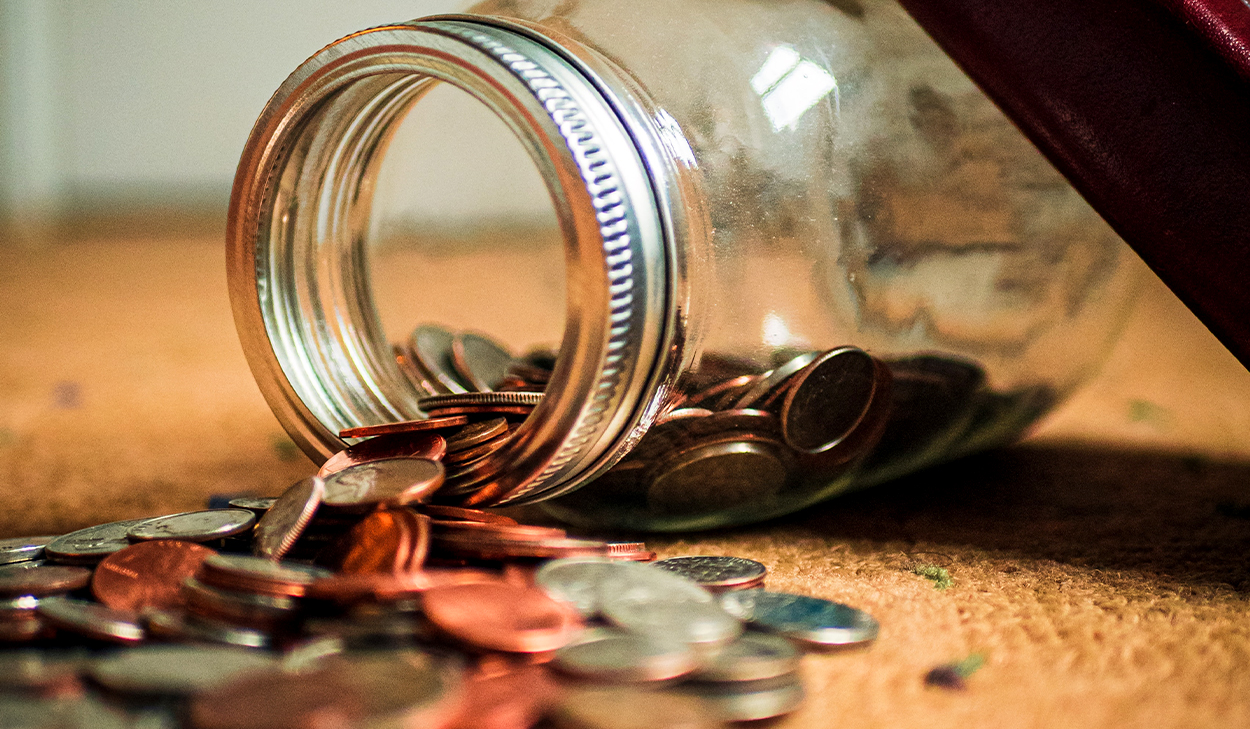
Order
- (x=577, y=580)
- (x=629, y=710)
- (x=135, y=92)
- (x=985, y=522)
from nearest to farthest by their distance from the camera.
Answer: (x=629, y=710) → (x=577, y=580) → (x=985, y=522) → (x=135, y=92)

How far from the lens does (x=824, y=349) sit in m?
0.73

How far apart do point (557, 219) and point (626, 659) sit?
0.94ft

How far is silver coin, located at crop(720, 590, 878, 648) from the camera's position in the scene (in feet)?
1.87

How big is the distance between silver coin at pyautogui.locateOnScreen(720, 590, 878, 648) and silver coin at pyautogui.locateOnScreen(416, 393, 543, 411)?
172 mm

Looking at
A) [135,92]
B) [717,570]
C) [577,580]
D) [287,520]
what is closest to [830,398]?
A: [717,570]

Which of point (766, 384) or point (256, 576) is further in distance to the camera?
point (766, 384)

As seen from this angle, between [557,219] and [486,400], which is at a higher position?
[557,219]

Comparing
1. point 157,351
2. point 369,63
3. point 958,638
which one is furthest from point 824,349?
point 157,351

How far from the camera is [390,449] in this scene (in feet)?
2.36

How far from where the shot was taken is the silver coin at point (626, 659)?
477 millimetres

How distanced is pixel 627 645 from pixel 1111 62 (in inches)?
18.8

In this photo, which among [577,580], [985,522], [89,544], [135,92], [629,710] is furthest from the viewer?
[135,92]

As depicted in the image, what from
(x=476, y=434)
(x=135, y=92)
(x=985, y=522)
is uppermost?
(x=135, y=92)

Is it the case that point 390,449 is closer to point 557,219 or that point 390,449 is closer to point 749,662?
point 557,219
